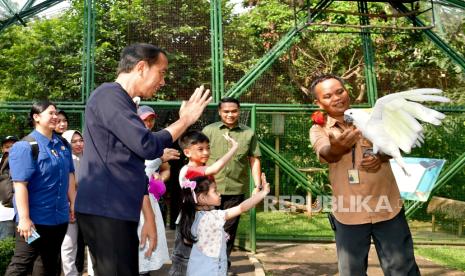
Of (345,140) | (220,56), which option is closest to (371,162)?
(345,140)

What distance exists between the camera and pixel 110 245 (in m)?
2.44

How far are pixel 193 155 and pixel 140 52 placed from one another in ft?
5.68

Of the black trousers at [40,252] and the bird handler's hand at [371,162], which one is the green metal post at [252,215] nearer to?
the black trousers at [40,252]

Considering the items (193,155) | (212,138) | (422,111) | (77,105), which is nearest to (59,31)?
(77,105)

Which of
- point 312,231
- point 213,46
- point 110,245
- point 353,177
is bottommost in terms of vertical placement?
point 312,231

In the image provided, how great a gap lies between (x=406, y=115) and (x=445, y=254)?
4.31 meters

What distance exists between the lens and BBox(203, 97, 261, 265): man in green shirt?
560cm

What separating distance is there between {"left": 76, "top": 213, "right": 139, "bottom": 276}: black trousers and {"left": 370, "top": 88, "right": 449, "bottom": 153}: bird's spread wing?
57.9 inches

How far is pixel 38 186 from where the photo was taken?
375 centimetres

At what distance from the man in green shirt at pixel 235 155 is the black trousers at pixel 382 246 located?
2155 mm

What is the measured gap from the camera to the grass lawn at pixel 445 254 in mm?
6242

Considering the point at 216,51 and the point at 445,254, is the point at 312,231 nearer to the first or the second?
the point at 445,254

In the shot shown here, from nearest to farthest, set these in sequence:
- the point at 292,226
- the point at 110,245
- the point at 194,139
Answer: the point at 110,245
the point at 194,139
the point at 292,226

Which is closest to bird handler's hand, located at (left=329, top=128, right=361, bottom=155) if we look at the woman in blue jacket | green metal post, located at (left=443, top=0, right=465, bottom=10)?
the woman in blue jacket
